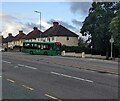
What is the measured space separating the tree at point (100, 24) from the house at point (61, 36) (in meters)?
28.7

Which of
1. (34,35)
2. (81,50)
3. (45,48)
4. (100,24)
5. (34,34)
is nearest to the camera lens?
(45,48)

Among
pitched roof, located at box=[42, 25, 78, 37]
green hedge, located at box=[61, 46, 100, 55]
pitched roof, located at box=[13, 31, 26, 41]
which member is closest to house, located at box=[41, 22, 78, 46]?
pitched roof, located at box=[42, 25, 78, 37]

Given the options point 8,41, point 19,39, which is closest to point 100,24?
point 19,39

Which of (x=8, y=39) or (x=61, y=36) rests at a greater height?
(x=8, y=39)

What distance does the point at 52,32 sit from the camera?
113312 millimetres

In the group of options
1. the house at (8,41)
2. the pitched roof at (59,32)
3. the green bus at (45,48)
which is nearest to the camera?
the green bus at (45,48)

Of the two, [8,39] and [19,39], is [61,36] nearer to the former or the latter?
[19,39]

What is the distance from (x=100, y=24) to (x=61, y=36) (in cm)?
3907

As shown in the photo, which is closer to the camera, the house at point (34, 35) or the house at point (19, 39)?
the house at point (34, 35)

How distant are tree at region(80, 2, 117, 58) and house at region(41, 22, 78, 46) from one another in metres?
28.7

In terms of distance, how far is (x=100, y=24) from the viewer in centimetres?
7288

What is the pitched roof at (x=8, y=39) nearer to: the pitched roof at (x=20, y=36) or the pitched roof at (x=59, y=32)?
the pitched roof at (x=20, y=36)

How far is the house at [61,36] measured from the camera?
110625 mm

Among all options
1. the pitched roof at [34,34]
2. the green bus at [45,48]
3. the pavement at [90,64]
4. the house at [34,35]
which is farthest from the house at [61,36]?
the pavement at [90,64]
